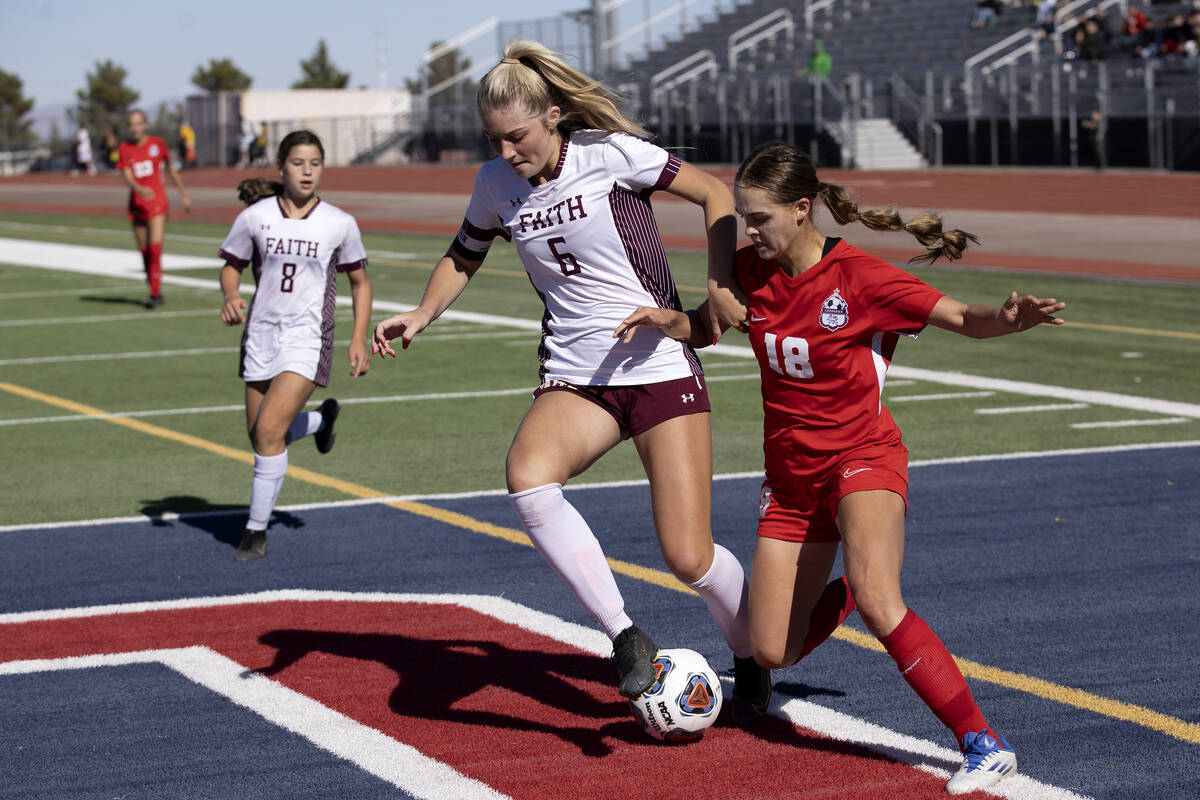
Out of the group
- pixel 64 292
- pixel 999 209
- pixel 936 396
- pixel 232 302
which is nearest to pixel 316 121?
pixel 999 209

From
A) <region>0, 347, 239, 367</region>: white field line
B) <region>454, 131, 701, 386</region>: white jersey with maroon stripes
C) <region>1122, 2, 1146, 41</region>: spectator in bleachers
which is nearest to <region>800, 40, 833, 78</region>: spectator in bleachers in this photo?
<region>1122, 2, 1146, 41</region>: spectator in bleachers

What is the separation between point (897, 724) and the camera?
517 centimetres

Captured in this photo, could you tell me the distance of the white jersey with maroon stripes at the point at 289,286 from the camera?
7930mm

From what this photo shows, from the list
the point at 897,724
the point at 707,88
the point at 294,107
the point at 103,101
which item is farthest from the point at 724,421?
the point at 103,101

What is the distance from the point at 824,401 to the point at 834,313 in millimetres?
276

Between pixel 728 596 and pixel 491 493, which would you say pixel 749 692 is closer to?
pixel 728 596

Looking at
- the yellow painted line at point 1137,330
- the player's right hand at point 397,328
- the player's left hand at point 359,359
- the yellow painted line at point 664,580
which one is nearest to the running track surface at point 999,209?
the yellow painted line at point 1137,330

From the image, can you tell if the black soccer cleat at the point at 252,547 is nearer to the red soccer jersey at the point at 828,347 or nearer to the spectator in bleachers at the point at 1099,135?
the red soccer jersey at the point at 828,347

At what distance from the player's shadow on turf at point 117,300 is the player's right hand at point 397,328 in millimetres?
15121

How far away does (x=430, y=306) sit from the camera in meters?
5.50

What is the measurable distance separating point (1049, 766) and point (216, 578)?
419 centimetres

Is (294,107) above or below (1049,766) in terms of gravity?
above

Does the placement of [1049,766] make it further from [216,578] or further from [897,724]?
[216,578]

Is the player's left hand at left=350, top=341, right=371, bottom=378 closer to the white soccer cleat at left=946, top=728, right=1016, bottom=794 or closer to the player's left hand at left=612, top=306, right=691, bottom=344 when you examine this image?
the player's left hand at left=612, top=306, right=691, bottom=344
